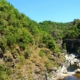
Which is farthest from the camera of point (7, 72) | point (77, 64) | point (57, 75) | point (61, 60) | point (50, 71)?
point (77, 64)

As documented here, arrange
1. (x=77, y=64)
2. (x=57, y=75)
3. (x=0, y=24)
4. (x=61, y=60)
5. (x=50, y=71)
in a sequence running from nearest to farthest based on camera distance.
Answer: (x=0, y=24) < (x=50, y=71) < (x=57, y=75) < (x=61, y=60) < (x=77, y=64)

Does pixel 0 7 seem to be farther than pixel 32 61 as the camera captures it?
Yes

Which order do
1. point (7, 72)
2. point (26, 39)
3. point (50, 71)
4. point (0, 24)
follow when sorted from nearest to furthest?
point (7, 72) → point (0, 24) → point (26, 39) → point (50, 71)

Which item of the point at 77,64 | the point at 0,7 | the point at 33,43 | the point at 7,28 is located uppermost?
the point at 0,7

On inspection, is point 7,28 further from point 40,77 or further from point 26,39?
Answer: point 40,77

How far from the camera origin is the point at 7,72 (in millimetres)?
39219

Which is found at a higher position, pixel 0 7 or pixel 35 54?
pixel 0 7

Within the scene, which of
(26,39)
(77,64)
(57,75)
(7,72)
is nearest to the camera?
(7,72)

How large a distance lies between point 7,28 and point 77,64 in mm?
42294

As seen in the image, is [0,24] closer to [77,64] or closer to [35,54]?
[35,54]

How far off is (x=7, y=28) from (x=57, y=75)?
18.4 meters

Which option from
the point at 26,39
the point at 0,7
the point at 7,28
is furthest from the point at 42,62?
the point at 0,7

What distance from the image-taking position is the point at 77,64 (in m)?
→ 81.6

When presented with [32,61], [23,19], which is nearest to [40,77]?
[32,61]
